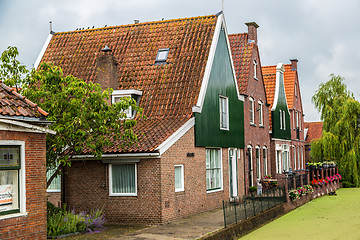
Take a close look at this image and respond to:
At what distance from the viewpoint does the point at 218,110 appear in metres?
22.0

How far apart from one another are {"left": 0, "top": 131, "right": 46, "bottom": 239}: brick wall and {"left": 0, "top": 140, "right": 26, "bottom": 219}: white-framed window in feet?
0.42

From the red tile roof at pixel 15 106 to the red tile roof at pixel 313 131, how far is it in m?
53.9

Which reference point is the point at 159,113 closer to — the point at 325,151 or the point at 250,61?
the point at 250,61

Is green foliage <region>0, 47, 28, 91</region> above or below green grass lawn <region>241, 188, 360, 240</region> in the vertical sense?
above

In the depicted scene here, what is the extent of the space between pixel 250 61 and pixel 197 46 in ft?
23.7

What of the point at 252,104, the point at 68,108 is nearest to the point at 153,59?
the point at 68,108

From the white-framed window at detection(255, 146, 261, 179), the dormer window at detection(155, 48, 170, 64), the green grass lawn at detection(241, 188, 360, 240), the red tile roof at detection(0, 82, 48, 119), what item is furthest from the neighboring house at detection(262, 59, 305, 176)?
the red tile roof at detection(0, 82, 48, 119)

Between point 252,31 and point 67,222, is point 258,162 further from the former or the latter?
point 67,222

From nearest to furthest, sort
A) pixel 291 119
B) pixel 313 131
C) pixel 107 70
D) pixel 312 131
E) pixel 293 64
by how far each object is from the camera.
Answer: pixel 107 70 < pixel 291 119 < pixel 293 64 < pixel 313 131 < pixel 312 131

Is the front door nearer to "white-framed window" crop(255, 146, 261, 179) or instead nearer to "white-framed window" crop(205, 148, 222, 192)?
"white-framed window" crop(205, 148, 222, 192)

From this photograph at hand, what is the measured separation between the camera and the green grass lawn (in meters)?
16.1

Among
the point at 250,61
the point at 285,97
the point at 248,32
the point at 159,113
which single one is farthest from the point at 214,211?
the point at 285,97

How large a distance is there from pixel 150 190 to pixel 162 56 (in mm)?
6586

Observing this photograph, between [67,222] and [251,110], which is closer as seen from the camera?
[67,222]
